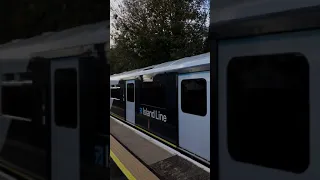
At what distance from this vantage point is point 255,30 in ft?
3.81

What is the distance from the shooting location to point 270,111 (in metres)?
1.20

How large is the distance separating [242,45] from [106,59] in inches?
27.0

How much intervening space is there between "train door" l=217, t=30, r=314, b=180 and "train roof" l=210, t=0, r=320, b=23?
9cm

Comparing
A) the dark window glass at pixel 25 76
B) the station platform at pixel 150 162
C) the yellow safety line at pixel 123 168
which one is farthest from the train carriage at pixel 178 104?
the dark window glass at pixel 25 76

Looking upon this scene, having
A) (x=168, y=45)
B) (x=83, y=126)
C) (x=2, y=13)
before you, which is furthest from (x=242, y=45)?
(x=168, y=45)

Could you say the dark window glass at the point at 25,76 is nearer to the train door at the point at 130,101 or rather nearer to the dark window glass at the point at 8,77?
the dark window glass at the point at 8,77

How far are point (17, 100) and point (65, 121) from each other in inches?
20.5

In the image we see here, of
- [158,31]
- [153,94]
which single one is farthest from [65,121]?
[158,31]

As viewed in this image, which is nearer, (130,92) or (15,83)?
(15,83)

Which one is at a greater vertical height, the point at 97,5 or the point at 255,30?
the point at 97,5

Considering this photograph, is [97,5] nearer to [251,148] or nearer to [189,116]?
[251,148]

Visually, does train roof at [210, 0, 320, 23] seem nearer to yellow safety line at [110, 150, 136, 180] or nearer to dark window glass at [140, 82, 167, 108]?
yellow safety line at [110, 150, 136, 180]

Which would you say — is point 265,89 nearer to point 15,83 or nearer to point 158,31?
point 15,83

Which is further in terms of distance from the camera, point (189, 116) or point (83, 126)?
point (189, 116)
